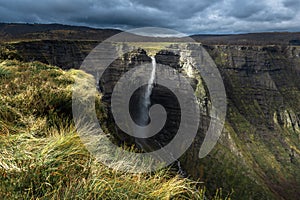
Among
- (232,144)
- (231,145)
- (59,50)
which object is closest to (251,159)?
(232,144)

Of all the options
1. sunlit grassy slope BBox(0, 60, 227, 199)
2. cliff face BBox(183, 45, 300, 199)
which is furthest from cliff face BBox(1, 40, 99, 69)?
sunlit grassy slope BBox(0, 60, 227, 199)

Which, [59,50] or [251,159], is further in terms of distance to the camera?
[251,159]

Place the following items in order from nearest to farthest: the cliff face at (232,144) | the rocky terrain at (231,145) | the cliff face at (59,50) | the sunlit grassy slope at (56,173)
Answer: the sunlit grassy slope at (56,173) → the cliff face at (59,50) → the rocky terrain at (231,145) → the cliff face at (232,144)

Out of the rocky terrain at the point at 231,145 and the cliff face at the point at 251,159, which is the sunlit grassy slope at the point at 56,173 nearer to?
the rocky terrain at the point at 231,145

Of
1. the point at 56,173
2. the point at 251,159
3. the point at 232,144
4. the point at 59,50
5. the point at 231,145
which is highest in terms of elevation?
the point at 59,50

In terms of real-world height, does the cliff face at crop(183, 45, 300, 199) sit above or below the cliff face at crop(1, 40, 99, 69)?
below

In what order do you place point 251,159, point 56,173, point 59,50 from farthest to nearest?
point 251,159 < point 59,50 < point 56,173

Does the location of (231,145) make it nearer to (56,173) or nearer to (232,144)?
(232,144)

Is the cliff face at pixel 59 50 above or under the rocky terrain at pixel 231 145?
above

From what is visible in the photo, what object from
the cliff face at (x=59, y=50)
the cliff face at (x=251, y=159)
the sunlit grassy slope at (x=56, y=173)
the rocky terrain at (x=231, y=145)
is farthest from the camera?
the cliff face at (x=251, y=159)

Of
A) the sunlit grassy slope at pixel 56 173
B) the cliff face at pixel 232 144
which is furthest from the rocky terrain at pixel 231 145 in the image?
the sunlit grassy slope at pixel 56 173

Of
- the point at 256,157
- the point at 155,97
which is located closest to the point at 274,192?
the point at 256,157

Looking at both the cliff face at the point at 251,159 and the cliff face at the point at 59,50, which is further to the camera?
the cliff face at the point at 251,159

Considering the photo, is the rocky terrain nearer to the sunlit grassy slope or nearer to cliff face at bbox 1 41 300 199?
cliff face at bbox 1 41 300 199
